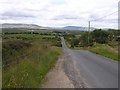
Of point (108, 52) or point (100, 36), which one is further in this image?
point (100, 36)

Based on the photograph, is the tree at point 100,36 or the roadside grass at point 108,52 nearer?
the roadside grass at point 108,52

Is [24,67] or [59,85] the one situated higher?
[24,67]

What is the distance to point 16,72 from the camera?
11.9 metres

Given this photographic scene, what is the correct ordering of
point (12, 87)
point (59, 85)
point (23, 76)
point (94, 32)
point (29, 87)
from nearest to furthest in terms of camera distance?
point (12, 87) → point (29, 87) → point (23, 76) → point (59, 85) → point (94, 32)

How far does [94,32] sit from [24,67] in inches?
3845

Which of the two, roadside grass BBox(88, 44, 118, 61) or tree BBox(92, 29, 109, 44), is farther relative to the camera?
tree BBox(92, 29, 109, 44)

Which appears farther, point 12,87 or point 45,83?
point 45,83

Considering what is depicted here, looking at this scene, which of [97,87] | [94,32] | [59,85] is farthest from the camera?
[94,32]

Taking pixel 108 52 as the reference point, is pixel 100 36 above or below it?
above

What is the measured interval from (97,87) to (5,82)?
13.7 ft

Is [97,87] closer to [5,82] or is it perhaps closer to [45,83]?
[45,83]

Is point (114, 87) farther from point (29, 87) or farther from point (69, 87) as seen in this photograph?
point (29, 87)

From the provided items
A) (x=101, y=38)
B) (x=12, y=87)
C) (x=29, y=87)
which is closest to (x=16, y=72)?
(x=29, y=87)

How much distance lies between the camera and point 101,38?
335 ft
